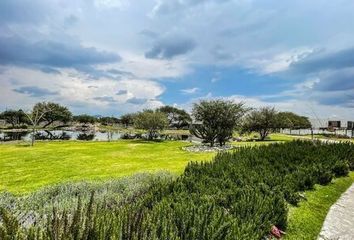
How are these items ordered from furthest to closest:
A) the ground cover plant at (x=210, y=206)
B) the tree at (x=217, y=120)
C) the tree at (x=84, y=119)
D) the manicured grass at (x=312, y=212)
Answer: the tree at (x=84, y=119), the tree at (x=217, y=120), the manicured grass at (x=312, y=212), the ground cover plant at (x=210, y=206)

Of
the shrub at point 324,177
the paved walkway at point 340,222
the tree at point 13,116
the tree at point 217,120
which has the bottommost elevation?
the paved walkway at point 340,222

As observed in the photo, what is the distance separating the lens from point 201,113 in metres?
39.3

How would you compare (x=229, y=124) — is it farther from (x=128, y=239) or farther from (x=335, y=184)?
(x=128, y=239)

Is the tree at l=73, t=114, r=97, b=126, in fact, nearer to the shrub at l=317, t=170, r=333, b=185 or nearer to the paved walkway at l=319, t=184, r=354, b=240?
the shrub at l=317, t=170, r=333, b=185

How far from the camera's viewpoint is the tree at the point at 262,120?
187ft

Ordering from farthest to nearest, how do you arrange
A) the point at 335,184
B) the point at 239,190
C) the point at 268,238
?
the point at 335,184 < the point at 239,190 < the point at 268,238

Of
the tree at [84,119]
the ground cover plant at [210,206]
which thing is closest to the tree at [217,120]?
the ground cover plant at [210,206]

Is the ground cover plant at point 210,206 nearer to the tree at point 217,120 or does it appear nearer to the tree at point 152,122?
the tree at point 217,120

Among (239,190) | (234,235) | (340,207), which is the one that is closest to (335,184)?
(340,207)

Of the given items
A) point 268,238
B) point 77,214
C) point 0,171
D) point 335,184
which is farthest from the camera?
point 0,171

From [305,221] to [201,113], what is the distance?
2959cm

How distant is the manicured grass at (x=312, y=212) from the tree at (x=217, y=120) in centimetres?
2207

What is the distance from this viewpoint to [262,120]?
5719cm

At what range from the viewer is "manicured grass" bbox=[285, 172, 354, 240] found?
9.21 meters
